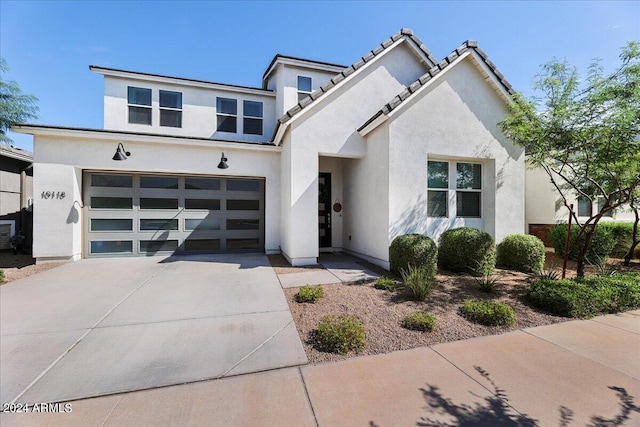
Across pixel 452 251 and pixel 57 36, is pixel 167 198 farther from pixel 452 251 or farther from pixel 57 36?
pixel 452 251

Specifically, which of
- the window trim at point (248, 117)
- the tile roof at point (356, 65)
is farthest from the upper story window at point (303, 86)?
the tile roof at point (356, 65)

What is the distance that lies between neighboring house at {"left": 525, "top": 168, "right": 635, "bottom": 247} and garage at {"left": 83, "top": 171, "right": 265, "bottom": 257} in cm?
1169

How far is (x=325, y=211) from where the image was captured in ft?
31.0

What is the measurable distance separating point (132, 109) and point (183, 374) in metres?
11.6

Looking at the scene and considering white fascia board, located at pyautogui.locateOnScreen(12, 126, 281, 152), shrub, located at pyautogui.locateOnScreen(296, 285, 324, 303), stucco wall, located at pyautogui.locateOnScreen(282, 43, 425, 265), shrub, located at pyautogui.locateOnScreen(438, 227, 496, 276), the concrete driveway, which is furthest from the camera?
stucco wall, located at pyautogui.locateOnScreen(282, 43, 425, 265)

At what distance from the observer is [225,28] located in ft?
29.2

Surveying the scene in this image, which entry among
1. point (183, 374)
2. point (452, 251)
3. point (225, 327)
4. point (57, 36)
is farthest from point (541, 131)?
point (57, 36)

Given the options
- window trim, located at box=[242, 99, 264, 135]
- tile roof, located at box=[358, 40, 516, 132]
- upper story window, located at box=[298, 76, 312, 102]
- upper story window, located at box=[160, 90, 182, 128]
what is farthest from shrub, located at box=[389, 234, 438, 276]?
upper story window, located at box=[160, 90, 182, 128]

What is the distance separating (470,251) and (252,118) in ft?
33.3

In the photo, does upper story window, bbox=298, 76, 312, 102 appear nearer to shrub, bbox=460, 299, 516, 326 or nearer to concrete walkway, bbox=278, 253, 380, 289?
concrete walkway, bbox=278, 253, 380, 289

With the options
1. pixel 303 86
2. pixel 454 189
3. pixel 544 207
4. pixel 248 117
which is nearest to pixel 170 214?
pixel 248 117

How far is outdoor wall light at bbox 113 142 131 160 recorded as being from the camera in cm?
736

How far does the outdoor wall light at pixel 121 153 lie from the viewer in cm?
736

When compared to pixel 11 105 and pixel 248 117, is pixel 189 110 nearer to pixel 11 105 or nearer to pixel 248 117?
pixel 248 117
